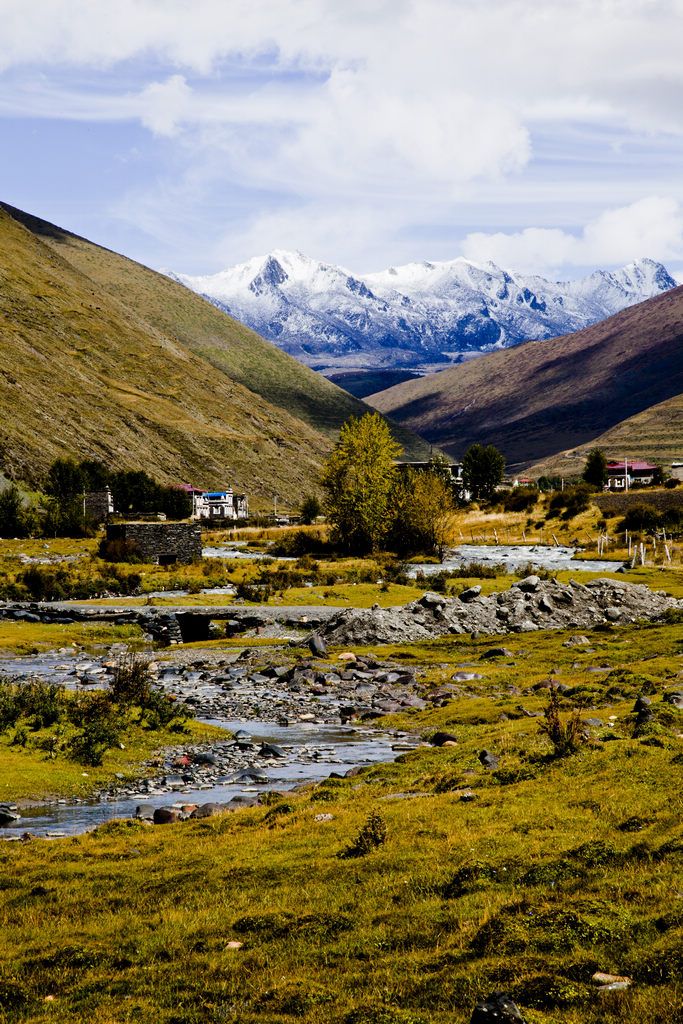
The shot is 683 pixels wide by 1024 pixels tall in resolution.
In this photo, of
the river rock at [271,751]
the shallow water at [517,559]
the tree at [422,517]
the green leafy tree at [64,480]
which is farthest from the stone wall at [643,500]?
the river rock at [271,751]

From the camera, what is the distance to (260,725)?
2778cm

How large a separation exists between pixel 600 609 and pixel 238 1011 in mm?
42770

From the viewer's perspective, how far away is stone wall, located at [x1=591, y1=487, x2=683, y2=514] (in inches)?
4325

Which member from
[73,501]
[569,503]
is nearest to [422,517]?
[569,503]

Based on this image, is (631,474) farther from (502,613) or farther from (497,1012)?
(497,1012)

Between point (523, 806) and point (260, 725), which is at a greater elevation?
point (523, 806)

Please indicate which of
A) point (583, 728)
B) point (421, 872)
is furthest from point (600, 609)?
point (421, 872)

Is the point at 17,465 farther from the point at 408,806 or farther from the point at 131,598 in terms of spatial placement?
the point at 408,806

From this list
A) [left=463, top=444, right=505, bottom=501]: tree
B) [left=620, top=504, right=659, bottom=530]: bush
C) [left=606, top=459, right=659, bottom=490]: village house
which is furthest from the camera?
[left=606, top=459, right=659, bottom=490]: village house

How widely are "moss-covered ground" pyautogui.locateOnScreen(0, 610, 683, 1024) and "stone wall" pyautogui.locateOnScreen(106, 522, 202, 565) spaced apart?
6285cm

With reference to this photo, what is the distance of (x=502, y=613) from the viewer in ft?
160

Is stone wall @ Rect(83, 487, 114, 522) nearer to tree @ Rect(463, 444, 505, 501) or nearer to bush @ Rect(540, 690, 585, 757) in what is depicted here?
tree @ Rect(463, 444, 505, 501)

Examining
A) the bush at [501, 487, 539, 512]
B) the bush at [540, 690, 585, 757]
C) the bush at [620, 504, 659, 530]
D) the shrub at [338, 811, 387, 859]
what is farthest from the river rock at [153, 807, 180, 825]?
the bush at [501, 487, 539, 512]

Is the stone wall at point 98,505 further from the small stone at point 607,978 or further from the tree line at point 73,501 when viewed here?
the small stone at point 607,978
